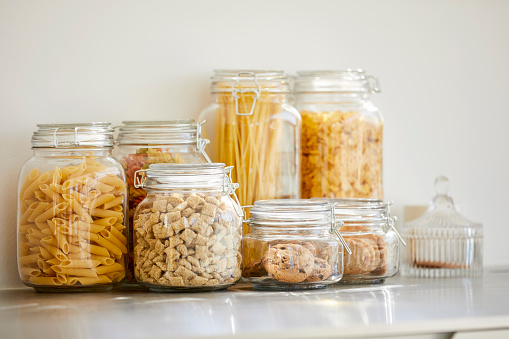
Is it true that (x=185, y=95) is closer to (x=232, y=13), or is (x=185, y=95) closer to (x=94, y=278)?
(x=232, y=13)

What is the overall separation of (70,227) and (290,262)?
0.36 meters

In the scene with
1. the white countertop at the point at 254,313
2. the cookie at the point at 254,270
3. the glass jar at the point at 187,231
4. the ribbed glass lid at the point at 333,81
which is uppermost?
the ribbed glass lid at the point at 333,81

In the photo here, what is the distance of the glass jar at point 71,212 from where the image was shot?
4.00 feet

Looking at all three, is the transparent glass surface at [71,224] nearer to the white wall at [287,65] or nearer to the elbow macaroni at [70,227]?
the elbow macaroni at [70,227]

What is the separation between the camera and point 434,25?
1716mm

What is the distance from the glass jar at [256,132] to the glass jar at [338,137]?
0.05m

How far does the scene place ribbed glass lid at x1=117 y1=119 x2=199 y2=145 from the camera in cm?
134

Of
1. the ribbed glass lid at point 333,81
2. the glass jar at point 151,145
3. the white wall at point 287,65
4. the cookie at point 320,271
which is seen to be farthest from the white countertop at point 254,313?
the ribbed glass lid at point 333,81

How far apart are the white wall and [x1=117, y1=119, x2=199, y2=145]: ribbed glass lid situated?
0.12 meters

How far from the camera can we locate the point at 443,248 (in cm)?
154

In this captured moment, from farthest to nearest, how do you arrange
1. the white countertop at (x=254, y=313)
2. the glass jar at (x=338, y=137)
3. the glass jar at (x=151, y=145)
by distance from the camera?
the glass jar at (x=338, y=137) < the glass jar at (x=151, y=145) < the white countertop at (x=254, y=313)

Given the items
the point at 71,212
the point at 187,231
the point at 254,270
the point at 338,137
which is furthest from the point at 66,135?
the point at 338,137

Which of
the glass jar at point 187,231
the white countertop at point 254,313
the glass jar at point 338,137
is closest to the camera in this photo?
the white countertop at point 254,313

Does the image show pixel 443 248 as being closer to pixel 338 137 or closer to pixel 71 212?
pixel 338 137
